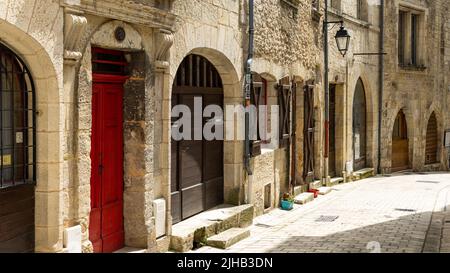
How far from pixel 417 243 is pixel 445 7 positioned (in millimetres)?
14322

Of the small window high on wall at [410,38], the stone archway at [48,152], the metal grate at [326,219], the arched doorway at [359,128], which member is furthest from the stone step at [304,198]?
the small window high on wall at [410,38]

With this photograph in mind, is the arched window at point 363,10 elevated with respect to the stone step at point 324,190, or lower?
elevated

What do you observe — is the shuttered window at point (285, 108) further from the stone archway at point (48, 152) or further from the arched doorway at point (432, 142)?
the arched doorway at point (432, 142)

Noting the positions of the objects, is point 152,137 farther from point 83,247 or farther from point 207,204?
point 207,204

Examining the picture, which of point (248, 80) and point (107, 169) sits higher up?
point (248, 80)

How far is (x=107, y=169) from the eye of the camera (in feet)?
20.5

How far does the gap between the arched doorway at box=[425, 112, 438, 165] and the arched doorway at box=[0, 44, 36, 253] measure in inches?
647

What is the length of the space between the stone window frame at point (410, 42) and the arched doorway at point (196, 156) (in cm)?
1047

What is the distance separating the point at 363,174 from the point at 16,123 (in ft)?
40.3

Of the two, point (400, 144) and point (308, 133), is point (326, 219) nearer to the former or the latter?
point (308, 133)

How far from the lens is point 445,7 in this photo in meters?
19.7

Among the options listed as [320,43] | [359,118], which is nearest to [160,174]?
[320,43]

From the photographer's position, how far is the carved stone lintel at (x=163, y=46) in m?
→ 6.53

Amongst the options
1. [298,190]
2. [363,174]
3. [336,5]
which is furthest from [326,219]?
[336,5]
